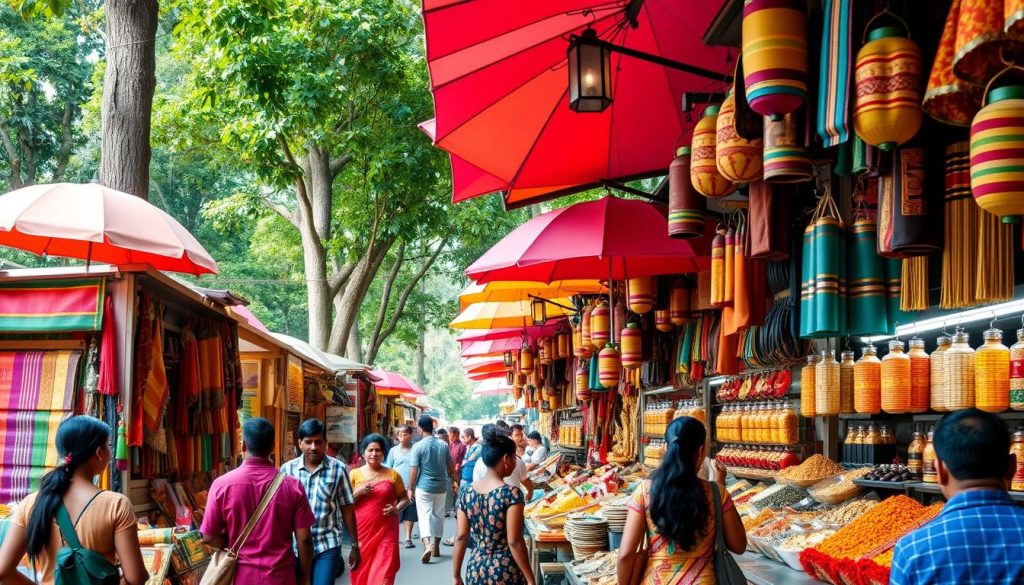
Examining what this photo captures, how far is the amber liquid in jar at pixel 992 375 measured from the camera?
4.55 m

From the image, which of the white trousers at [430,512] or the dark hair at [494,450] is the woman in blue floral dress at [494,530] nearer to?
the dark hair at [494,450]

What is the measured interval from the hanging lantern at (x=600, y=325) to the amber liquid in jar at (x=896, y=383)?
11.5 ft

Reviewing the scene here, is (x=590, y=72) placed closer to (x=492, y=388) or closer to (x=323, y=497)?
(x=323, y=497)

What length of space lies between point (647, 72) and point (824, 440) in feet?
9.43

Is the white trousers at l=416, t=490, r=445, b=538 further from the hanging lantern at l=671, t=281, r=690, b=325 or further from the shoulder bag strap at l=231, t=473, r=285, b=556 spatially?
the shoulder bag strap at l=231, t=473, r=285, b=556

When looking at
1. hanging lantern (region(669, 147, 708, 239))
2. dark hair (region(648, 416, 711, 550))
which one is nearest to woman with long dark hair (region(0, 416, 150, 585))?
dark hair (region(648, 416, 711, 550))

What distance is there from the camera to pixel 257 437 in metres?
5.36

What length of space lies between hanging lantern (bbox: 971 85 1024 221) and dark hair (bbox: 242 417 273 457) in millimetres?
3921

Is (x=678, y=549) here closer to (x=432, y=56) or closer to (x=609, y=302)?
(x=432, y=56)

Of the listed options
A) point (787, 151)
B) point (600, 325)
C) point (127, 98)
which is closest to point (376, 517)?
point (600, 325)

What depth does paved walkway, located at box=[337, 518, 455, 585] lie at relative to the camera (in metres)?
10.9

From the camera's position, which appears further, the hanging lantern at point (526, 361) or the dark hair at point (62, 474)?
the hanging lantern at point (526, 361)

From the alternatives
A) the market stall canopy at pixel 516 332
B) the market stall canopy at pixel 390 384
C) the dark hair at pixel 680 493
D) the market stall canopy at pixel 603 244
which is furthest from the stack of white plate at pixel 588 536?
the market stall canopy at pixel 390 384

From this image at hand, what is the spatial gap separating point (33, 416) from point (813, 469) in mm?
5104
